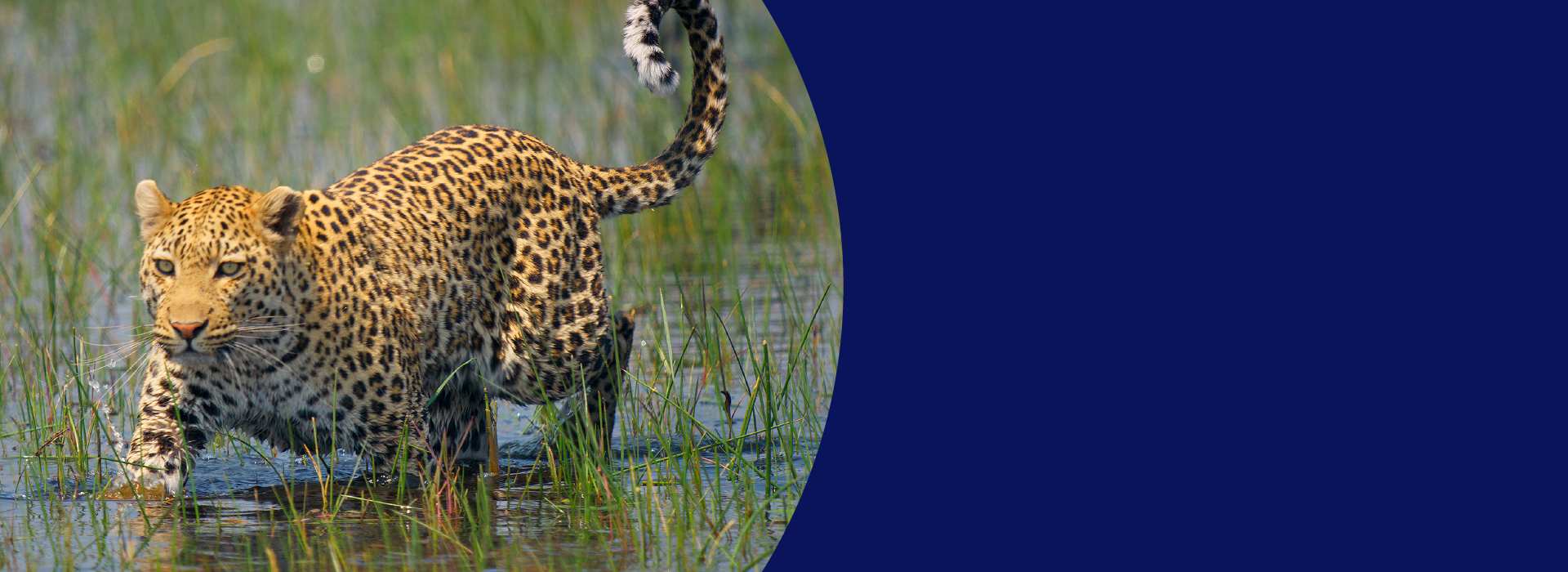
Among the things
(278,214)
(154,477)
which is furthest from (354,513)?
(278,214)

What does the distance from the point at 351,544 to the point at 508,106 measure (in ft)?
13.0

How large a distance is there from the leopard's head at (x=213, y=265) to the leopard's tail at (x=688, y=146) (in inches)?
61.1

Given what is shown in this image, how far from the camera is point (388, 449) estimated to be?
4863 mm

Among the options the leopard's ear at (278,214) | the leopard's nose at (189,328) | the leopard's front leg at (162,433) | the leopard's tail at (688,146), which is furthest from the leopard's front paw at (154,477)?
the leopard's tail at (688,146)

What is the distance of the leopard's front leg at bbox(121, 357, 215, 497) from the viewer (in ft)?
15.3

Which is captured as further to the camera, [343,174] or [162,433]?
[343,174]

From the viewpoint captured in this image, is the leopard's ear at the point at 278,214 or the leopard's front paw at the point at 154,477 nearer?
the leopard's ear at the point at 278,214

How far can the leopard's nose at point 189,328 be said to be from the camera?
414cm

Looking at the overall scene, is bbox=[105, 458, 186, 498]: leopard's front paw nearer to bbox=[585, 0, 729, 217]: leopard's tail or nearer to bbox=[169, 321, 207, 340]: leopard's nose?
bbox=[169, 321, 207, 340]: leopard's nose

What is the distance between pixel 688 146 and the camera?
5836 mm

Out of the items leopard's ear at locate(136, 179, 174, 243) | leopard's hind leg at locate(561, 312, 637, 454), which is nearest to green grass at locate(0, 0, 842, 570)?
leopard's hind leg at locate(561, 312, 637, 454)

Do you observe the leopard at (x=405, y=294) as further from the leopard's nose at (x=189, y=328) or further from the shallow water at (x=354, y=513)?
the shallow water at (x=354, y=513)

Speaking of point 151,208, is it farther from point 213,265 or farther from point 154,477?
point 154,477

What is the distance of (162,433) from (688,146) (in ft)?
7.38
